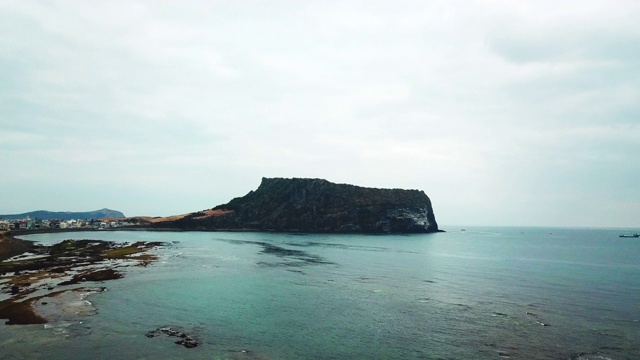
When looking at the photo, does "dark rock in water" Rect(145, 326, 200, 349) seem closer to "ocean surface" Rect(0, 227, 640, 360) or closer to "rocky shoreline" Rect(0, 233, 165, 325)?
"ocean surface" Rect(0, 227, 640, 360)

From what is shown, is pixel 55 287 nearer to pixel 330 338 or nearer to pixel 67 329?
pixel 67 329

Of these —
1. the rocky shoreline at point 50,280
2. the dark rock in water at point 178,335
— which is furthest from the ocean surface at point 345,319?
the rocky shoreline at point 50,280

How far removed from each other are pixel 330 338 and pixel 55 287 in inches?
1784

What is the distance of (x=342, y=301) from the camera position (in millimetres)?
51562

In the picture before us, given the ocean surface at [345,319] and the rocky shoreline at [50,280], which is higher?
the rocky shoreline at [50,280]

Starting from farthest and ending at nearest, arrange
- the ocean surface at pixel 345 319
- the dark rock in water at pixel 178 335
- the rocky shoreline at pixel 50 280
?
the rocky shoreline at pixel 50 280, the dark rock in water at pixel 178 335, the ocean surface at pixel 345 319

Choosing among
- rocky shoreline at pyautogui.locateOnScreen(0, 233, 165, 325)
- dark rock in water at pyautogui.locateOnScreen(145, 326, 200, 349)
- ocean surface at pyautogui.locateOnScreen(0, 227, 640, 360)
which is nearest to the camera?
ocean surface at pyautogui.locateOnScreen(0, 227, 640, 360)

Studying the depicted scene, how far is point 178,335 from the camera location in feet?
116

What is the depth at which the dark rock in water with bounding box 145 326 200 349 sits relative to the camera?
33.2m

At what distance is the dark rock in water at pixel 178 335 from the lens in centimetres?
3316

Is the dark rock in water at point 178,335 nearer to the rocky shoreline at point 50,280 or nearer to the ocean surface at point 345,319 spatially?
the ocean surface at point 345,319

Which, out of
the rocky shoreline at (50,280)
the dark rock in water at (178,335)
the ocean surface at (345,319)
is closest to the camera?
the ocean surface at (345,319)

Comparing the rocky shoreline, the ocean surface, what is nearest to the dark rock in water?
the ocean surface

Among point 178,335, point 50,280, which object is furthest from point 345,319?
point 50,280
